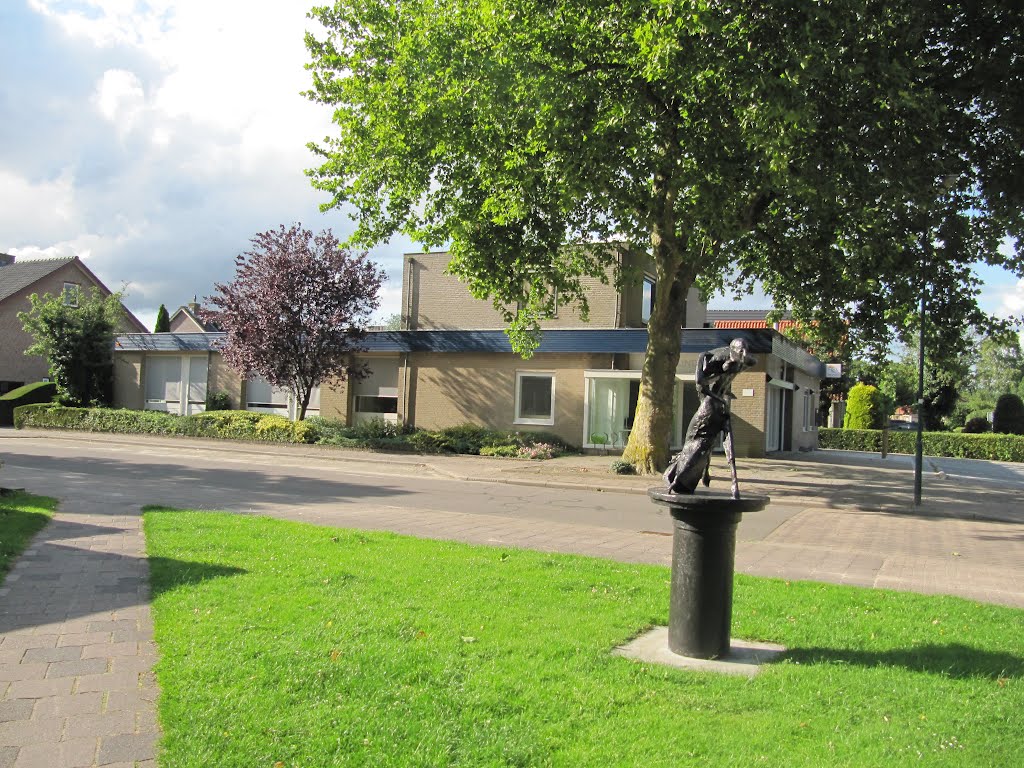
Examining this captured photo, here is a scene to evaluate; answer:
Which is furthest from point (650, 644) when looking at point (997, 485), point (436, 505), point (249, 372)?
point (249, 372)

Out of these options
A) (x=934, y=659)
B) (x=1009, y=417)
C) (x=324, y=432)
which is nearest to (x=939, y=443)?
(x=1009, y=417)

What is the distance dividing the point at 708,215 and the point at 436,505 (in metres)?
7.20

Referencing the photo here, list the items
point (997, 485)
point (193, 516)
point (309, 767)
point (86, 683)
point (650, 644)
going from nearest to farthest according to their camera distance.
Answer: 1. point (309, 767)
2. point (86, 683)
3. point (650, 644)
4. point (193, 516)
5. point (997, 485)

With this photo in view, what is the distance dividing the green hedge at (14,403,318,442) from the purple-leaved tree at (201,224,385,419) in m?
1.24

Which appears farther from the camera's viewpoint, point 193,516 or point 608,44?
point 608,44

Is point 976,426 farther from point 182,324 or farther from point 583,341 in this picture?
point 182,324

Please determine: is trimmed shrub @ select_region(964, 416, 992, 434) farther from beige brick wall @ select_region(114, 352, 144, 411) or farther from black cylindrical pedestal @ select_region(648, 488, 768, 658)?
black cylindrical pedestal @ select_region(648, 488, 768, 658)

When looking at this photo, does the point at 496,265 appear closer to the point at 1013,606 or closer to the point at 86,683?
the point at 1013,606

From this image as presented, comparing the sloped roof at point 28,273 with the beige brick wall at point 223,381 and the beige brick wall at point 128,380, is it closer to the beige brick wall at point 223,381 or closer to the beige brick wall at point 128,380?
the beige brick wall at point 128,380

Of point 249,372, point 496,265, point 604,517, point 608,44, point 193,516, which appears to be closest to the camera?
point 193,516

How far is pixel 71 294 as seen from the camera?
4309 cm

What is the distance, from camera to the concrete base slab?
4891mm

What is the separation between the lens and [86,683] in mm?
4234

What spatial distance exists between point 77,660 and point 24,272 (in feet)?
164
